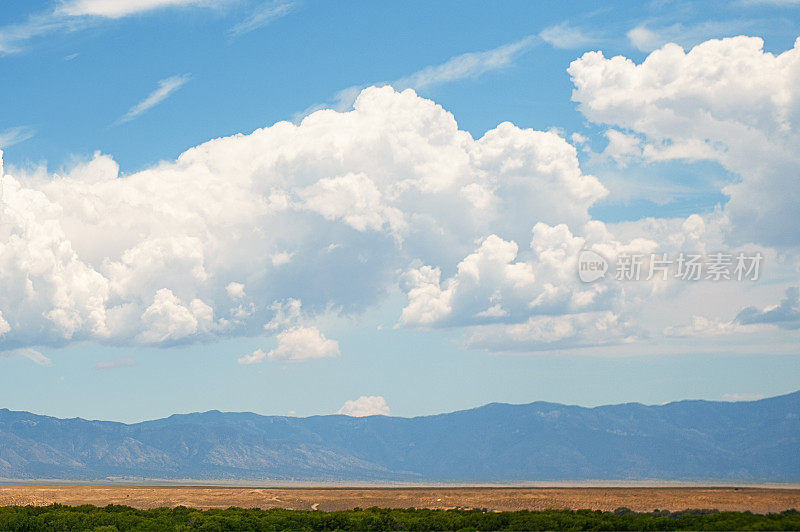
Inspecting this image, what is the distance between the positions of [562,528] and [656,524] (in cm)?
760

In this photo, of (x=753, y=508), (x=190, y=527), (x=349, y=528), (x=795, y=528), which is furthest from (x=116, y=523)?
(x=753, y=508)

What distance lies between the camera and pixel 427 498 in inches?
4619

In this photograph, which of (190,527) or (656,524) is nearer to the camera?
(656,524)

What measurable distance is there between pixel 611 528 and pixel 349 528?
23470mm

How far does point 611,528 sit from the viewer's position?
236ft

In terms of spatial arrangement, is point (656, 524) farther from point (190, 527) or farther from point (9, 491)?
point (9, 491)

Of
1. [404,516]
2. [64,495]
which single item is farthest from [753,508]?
[64,495]

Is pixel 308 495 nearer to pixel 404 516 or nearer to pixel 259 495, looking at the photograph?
pixel 259 495

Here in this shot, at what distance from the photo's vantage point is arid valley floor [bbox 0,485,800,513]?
102 metres

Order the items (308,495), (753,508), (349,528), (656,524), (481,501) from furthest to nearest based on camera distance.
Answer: (308,495) < (481,501) < (753,508) < (349,528) < (656,524)

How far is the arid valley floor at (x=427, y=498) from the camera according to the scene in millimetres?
102375

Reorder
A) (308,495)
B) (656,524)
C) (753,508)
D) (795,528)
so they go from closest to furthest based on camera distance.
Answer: (795,528) < (656,524) < (753,508) < (308,495)

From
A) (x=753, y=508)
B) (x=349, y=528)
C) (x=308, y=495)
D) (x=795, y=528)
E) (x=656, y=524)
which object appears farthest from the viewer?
(x=308, y=495)

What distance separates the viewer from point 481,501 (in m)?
111
